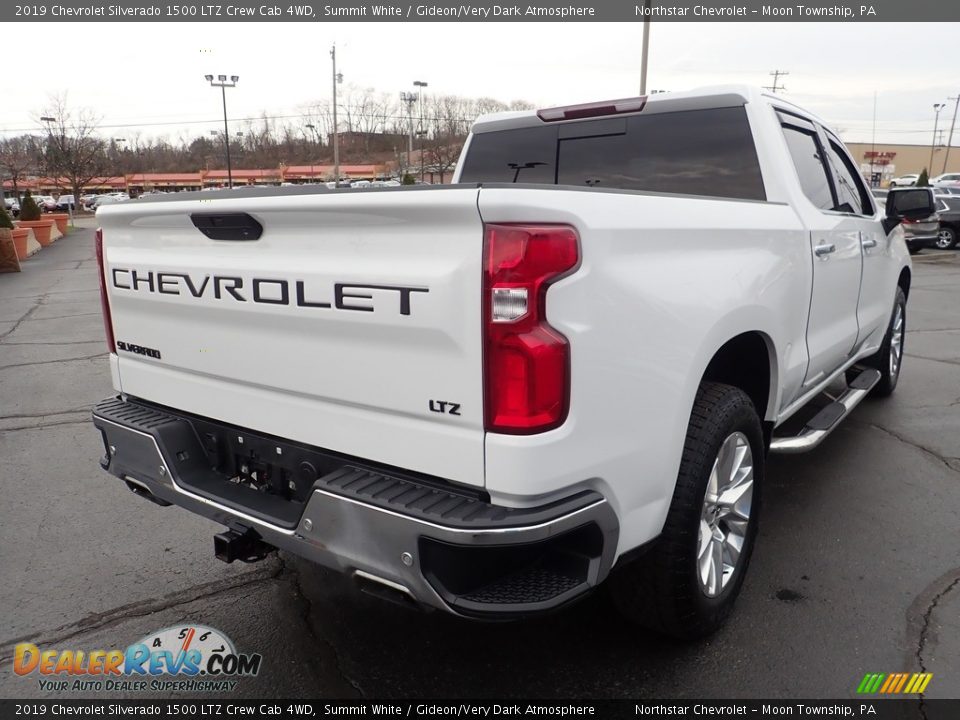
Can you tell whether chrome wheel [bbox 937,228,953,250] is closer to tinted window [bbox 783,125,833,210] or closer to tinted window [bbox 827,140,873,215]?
tinted window [bbox 827,140,873,215]

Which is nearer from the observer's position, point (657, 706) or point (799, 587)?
point (657, 706)

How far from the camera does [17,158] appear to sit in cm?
5878

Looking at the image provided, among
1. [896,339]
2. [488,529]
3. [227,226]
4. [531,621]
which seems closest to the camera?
[488,529]

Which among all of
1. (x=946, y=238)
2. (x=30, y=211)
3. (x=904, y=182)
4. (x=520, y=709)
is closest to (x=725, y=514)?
(x=520, y=709)

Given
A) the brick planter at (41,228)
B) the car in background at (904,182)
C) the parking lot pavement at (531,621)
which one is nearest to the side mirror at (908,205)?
the parking lot pavement at (531,621)

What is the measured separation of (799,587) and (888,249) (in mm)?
2961

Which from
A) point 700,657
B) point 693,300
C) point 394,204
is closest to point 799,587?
point 700,657

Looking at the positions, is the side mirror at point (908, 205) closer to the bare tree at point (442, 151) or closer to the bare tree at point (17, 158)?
the bare tree at point (442, 151)

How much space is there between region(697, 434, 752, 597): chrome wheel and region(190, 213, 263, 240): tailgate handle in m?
1.75

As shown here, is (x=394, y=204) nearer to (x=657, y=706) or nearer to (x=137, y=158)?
(x=657, y=706)

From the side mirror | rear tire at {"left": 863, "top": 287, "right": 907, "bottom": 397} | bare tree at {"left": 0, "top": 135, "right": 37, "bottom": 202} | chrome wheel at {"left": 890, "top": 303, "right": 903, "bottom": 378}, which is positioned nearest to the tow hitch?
the side mirror

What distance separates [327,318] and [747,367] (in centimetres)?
189

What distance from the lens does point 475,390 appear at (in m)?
1.87

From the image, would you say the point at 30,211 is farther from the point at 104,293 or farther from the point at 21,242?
the point at 104,293
